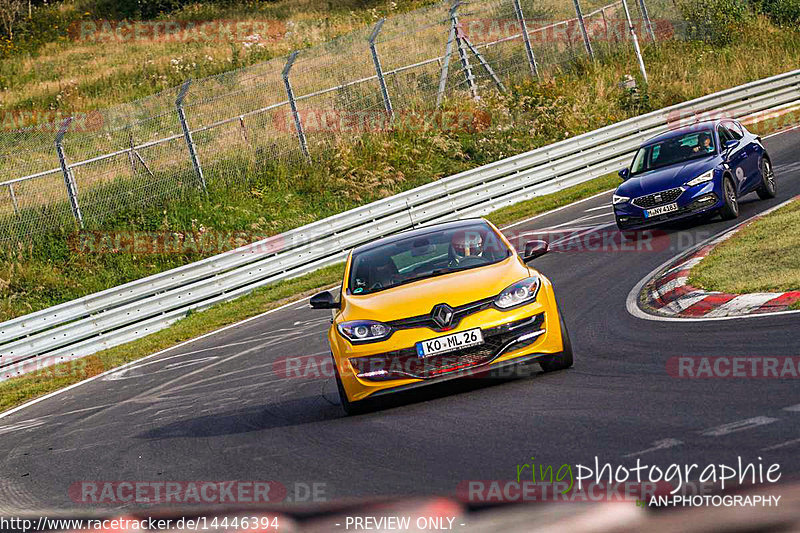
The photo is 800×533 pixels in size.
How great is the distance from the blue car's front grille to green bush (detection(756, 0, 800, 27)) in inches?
1007

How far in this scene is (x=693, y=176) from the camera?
15828 mm

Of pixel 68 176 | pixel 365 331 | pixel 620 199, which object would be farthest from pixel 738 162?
pixel 68 176

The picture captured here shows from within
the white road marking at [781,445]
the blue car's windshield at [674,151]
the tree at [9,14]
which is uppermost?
the tree at [9,14]

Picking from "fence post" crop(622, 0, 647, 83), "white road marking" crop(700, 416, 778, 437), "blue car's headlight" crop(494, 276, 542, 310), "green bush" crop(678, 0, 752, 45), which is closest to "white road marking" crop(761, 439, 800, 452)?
"white road marking" crop(700, 416, 778, 437)

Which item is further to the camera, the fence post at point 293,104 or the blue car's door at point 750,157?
the fence post at point 293,104

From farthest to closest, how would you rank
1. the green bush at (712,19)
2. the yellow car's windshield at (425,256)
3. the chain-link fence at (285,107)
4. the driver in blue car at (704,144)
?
the green bush at (712,19) < the chain-link fence at (285,107) < the driver in blue car at (704,144) < the yellow car's windshield at (425,256)

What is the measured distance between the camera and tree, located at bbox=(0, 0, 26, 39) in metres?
45.9

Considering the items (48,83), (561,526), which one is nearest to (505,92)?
(48,83)

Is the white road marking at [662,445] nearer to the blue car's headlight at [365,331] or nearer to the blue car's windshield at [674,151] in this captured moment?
the blue car's headlight at [365,331]

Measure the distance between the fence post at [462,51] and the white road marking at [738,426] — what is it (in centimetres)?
2599

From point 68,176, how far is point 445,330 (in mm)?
17623

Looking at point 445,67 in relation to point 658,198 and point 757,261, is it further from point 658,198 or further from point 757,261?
point 757,261

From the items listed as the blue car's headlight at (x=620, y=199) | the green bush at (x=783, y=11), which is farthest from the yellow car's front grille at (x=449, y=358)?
the green bush at (x=783, y=11)

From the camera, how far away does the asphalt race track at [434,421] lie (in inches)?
230
